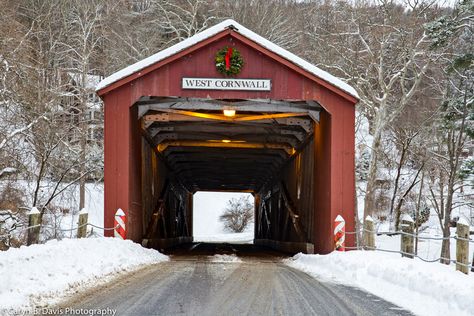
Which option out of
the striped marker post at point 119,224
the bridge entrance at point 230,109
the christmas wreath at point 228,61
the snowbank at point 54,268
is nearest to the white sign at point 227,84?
the bridge entrance at point 230,109

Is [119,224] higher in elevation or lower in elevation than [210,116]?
lower

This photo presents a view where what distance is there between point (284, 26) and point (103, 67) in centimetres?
1074

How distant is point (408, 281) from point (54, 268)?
410 centimetres

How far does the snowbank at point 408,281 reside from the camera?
611 centimetres

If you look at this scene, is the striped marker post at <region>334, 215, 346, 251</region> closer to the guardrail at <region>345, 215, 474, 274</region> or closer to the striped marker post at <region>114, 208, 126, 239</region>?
the guardrail at <region>345, 215, 474, 274</region>

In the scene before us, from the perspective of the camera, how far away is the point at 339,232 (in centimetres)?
1287

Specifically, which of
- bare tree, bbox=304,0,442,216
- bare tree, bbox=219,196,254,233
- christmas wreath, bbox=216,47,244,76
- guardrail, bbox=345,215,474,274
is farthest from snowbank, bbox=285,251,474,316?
bare tree, bbox=219,196,254,233

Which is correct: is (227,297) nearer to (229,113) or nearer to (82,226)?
(82,226)

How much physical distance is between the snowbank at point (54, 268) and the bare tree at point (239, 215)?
126 feet

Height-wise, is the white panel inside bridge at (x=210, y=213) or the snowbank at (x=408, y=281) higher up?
the snowbank at (x=408, y=281)

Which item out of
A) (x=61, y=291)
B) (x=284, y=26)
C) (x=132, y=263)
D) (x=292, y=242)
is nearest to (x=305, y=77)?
(x=132, y=263)

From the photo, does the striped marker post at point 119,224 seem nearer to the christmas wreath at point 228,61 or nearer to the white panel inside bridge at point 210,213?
the christmas wreath at point 228,61

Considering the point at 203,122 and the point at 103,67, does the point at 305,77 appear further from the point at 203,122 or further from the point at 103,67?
the point at 103,67

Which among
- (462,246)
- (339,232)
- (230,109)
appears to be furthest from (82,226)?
(462,246)
